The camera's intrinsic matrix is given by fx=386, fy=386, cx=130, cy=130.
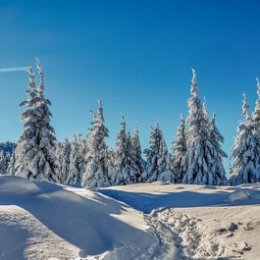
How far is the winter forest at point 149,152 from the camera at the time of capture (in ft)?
110

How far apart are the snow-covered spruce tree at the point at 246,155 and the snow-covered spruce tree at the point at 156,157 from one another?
8.71 m

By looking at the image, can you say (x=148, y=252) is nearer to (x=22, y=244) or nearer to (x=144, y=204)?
(x=22, y=244)

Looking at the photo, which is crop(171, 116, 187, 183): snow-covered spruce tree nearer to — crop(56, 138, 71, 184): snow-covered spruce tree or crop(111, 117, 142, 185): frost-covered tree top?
crop(111, 117, 142, 185): frost-covered tree top

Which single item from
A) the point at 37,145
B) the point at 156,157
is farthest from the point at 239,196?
the point at 156,157

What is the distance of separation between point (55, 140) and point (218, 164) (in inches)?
715

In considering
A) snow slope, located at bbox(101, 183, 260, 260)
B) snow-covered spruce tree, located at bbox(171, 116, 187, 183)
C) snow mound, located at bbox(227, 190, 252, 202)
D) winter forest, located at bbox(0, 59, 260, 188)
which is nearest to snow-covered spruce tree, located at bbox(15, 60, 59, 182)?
winter forest, located at bbox(0, 59, 260, 188)

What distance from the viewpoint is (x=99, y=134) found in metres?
47.6

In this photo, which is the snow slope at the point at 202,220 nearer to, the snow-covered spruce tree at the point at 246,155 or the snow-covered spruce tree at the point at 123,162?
the snow-covered spruce tree at the point at 246,155

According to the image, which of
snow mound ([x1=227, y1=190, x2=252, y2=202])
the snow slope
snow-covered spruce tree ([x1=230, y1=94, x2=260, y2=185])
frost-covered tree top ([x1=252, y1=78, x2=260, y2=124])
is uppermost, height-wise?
frost-covered tree top ([x1=252, y1=78, x2=260, y2=124])

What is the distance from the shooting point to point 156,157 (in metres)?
50.6

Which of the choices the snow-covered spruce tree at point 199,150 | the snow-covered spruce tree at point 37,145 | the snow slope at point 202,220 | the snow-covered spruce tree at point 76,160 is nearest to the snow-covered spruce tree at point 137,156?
the snow-covered spruce tree at point 199,150

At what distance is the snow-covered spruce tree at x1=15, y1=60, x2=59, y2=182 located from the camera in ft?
109

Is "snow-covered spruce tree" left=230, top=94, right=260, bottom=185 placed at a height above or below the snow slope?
above

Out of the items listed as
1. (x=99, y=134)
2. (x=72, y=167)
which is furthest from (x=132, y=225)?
(x=72, y=167)
